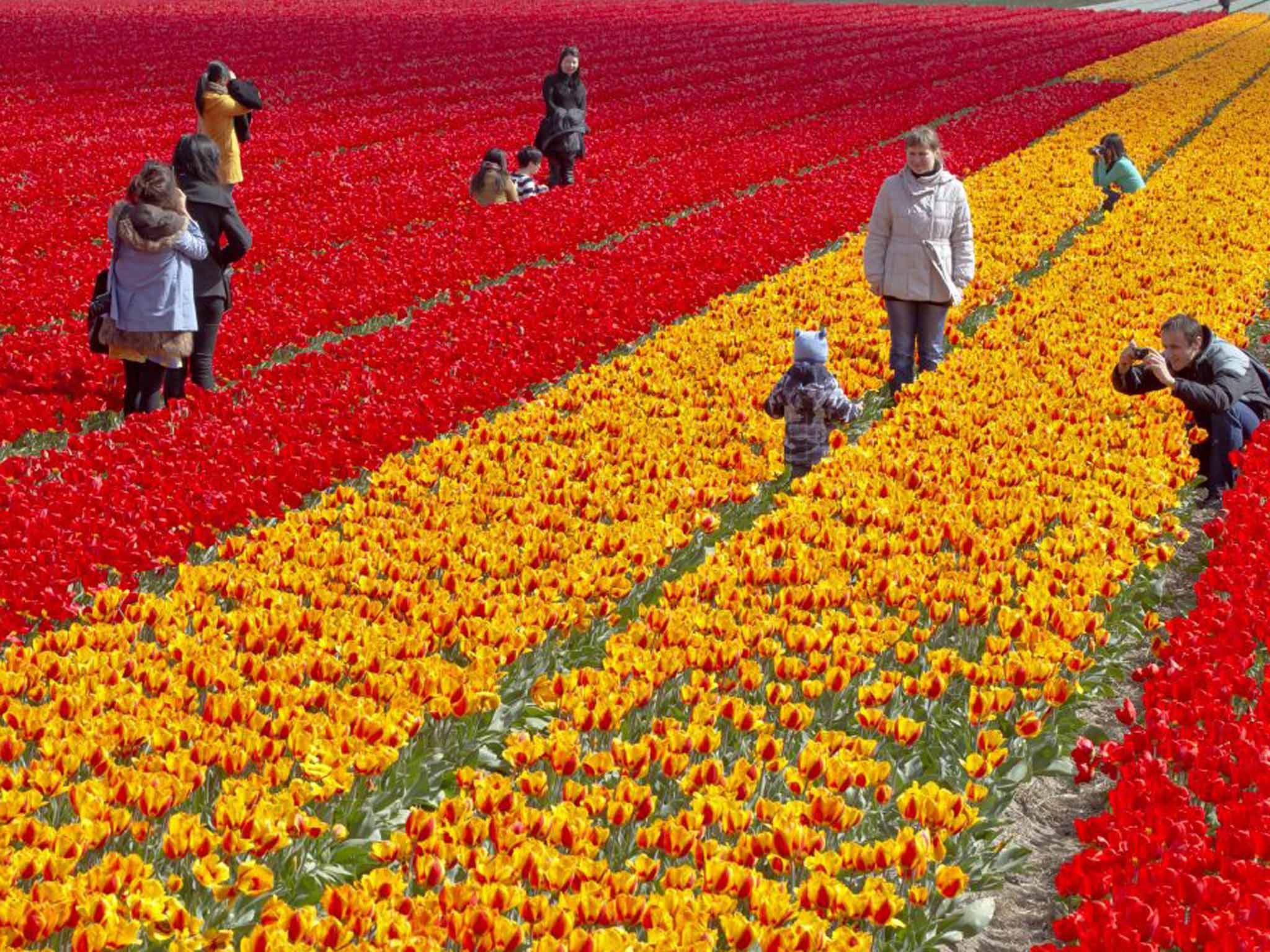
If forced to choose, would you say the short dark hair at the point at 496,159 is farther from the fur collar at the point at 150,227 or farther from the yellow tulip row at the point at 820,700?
the yellow tulip row at the point at 820,700

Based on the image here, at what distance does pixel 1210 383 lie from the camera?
866 cm

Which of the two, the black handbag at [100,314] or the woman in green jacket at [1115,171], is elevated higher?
the woman in green jacket at [1115,171]

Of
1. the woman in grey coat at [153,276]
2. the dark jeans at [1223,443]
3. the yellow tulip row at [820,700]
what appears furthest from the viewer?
the woman in grey coat at [153,276]

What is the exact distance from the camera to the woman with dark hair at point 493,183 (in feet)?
58.9

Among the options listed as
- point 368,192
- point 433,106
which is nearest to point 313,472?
point 368,192

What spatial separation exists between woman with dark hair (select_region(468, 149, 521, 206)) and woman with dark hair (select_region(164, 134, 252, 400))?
25.3 feet

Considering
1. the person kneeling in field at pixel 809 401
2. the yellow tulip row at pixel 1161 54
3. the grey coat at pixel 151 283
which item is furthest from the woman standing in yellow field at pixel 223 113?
the yellow tulip row at pixel 1161 54

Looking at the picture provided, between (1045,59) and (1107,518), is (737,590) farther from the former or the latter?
(1045,59)

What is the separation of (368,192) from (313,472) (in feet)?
37.4

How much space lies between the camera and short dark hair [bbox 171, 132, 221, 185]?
10133mm

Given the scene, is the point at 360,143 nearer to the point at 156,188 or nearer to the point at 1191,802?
the point at 156,188

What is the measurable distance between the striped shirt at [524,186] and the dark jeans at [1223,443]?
37.2 feet

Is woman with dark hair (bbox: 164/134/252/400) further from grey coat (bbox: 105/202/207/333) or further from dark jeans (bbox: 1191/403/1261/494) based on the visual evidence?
dark jeans (bbox: 1191/403/1261/494)

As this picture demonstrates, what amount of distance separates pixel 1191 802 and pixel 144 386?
7.17 m
